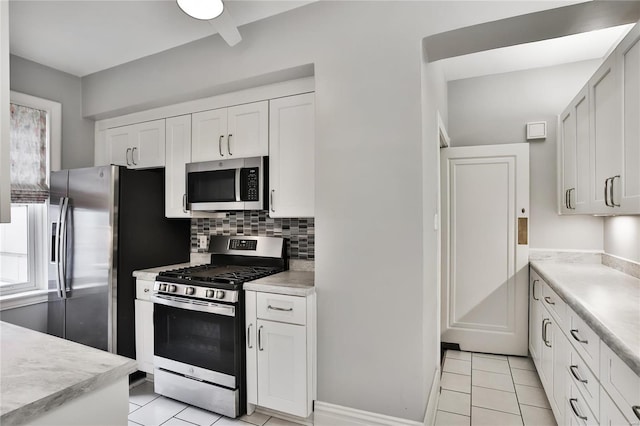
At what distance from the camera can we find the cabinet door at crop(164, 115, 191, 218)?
2.92 metres

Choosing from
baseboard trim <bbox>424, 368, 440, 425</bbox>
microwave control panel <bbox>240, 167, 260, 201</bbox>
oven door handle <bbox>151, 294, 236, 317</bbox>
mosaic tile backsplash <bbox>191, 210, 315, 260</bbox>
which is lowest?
baseboard trim <bbox>424, 368, 440, 425</bbox>

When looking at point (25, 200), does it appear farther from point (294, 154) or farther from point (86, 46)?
point (294, 154)

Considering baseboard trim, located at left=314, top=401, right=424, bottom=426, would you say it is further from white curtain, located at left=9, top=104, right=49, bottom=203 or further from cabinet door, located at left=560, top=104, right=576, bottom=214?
Result: white curtain, located at left=9, top=104, right=49, bottom=203

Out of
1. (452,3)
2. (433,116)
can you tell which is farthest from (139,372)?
(452,3)

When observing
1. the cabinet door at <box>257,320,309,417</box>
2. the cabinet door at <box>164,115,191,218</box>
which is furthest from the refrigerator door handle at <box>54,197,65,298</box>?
the cabinet door at <box>257,320,309,417</box>

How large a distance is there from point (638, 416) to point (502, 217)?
96.9 inches

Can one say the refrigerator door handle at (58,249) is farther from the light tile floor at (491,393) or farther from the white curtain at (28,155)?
the light tile floor at (491,393)

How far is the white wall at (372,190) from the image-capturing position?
1963 mm

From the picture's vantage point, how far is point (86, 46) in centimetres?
278

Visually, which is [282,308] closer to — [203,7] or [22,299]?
[203,7]

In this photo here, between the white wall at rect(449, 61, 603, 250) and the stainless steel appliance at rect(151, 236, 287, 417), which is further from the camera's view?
the white wall at rect(449, 61, 603, 250)

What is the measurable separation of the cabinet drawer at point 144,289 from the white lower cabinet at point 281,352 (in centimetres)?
95

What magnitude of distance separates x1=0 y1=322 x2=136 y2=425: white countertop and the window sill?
211 cm

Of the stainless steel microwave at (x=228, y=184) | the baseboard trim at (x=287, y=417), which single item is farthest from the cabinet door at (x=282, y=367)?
the stainless steel microwave at (x=228, y=184)
